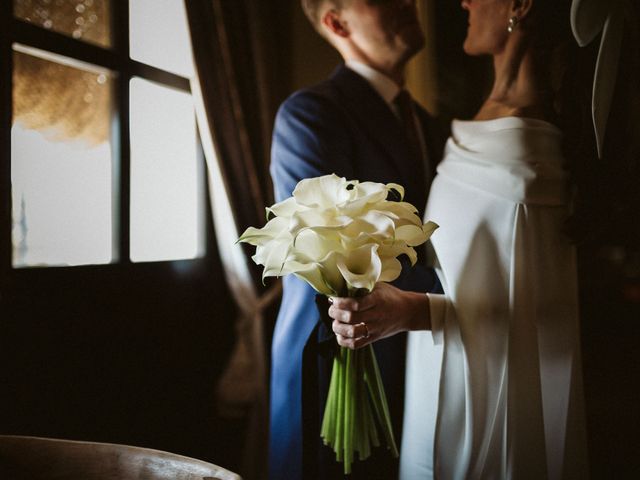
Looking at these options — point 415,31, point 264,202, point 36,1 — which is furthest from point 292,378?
point 36,1

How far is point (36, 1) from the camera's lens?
147cm

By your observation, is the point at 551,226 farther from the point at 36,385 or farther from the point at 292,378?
the point at 36,385

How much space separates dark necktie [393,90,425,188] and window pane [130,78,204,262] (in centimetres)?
93

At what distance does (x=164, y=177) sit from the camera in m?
1.96

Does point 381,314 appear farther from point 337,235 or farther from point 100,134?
point 100,134

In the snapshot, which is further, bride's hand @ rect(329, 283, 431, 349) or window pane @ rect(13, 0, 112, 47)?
window pane @ rect(13, 0, 112, 47)

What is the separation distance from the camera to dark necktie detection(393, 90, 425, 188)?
4.55 feet

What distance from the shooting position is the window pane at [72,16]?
4.76 ft

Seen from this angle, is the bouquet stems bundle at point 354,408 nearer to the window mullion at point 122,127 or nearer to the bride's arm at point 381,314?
the bride's arm at point 381,314

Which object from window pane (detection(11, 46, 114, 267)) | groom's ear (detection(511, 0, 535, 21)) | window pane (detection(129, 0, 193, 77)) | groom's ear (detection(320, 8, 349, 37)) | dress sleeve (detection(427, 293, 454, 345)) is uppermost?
window pane (detection(129, 0, 193, 77))

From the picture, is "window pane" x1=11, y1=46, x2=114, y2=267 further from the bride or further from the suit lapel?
the bride

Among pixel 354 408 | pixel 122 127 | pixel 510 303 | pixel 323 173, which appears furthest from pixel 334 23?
pixel 354 408

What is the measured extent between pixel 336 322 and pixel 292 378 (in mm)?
413

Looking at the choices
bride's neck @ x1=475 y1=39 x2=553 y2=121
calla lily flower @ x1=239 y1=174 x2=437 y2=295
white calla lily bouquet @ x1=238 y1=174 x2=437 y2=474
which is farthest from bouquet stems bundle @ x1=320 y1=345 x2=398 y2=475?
bride's neck @ x1=475 y1=39 x2=553 y2=121
